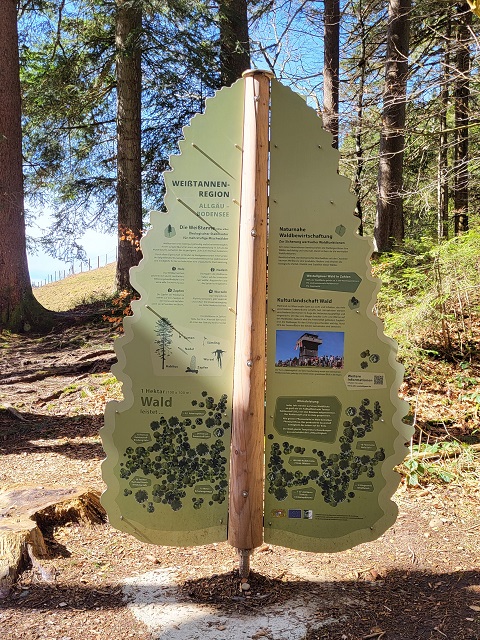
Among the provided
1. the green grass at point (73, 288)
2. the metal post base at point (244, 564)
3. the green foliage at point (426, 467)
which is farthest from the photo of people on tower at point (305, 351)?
the green grass at point (73, 288)

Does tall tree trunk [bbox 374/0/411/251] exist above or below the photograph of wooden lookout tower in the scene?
above

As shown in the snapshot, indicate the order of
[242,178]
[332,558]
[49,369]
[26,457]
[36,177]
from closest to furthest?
[242,178] < [332,558] < [26,457] < [49,369] < [36,177]

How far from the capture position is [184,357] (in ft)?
10.8

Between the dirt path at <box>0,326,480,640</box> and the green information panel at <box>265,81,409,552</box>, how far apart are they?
444mm

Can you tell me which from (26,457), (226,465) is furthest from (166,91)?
(226,465)

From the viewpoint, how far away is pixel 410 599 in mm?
3424

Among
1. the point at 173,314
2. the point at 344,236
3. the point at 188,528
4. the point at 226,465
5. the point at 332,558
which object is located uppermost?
the point at 344,236

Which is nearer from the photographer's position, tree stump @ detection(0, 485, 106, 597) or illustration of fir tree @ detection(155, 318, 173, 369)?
illustration of fir tree @ detection(155, 318, 173, 369)

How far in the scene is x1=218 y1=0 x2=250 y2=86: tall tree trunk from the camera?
36.2 ft

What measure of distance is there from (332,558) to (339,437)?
48.2 inches

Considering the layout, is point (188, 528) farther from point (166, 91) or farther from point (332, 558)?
point (166, 91)

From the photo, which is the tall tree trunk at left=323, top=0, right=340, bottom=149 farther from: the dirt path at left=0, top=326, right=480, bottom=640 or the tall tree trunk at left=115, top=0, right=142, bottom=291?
the dirt path at left=0, top=326, right=480, bottom=640

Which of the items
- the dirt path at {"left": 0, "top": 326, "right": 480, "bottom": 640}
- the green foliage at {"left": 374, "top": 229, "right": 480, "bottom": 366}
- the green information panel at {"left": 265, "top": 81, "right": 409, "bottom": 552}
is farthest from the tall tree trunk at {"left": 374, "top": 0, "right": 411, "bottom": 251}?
the green information panel at {"left": 265, "top": 81, "right": 409, "bottom": 552}

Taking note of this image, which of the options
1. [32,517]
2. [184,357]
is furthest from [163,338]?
[32,517]
